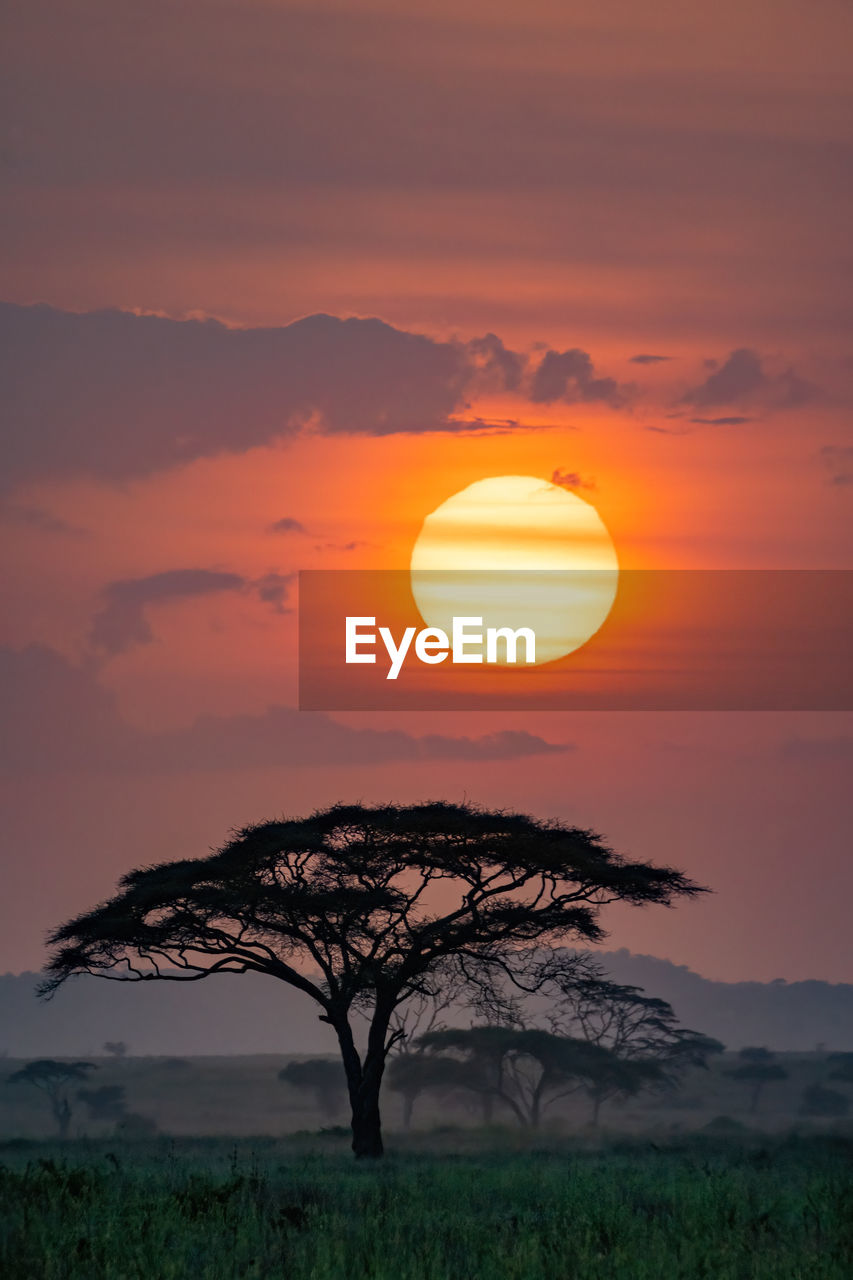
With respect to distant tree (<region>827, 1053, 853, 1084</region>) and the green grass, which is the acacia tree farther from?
distant tree (<region>827, 1053, 853, 1084</region>)

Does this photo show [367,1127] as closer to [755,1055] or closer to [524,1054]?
[524,1054]

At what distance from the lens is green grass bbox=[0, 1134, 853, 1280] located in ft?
54.4

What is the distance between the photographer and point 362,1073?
39.9 meters

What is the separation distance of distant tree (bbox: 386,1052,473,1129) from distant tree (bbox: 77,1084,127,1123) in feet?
86.0

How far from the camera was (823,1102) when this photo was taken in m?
116

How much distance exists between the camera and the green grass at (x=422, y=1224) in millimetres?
16578

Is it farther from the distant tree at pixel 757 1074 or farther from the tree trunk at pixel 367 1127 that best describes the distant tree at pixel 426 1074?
the tree trunk at pixel 367 1127

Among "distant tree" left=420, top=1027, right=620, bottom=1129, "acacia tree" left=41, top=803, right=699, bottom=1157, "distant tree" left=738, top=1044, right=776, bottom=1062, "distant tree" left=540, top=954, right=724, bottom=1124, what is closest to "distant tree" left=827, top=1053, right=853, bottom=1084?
"distant tree" left=738, top=1044, right=776, bottom=1062

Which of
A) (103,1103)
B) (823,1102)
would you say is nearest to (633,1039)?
Result: (823,1102)

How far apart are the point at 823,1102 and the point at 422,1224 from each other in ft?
338

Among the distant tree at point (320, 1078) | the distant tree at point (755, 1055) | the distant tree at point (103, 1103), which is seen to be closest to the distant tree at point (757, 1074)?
the distant tree at point (755, 1055)

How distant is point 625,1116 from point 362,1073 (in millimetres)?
97909

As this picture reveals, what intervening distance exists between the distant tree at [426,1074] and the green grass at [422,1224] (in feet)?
232

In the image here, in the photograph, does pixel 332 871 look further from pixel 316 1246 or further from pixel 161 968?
pixel 316 1246
